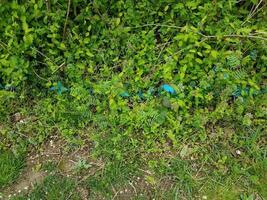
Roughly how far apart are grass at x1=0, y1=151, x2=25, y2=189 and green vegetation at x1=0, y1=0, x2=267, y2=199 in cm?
7

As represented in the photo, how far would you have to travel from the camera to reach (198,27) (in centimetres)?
309

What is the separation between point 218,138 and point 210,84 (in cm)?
39

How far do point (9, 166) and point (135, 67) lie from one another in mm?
1154

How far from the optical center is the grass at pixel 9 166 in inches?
118

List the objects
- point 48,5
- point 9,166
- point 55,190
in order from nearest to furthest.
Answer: point 55,190, point 9,166, point 48,5

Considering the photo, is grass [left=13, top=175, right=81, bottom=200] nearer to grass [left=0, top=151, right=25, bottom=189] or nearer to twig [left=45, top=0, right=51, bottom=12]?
grass [left=0, top=151, right=25, bottom=189]

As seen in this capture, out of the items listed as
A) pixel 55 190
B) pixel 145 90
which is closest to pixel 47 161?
pixel 55 190

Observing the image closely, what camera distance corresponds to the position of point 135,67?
3277 mm

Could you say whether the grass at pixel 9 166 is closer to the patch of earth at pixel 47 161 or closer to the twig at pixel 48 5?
the patch of earth at pixel 47 161

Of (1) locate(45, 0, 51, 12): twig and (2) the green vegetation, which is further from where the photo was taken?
(1) locate(45, 0, 51, 12): twig

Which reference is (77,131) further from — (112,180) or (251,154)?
(251,154)

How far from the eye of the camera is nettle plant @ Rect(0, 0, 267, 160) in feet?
10.2

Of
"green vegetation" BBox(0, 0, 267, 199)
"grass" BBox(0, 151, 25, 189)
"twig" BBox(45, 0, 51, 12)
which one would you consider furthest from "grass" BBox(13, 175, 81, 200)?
"twig" BBox(45, 0, 51, 12)

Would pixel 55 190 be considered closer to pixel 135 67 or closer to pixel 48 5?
pixel 135 67
